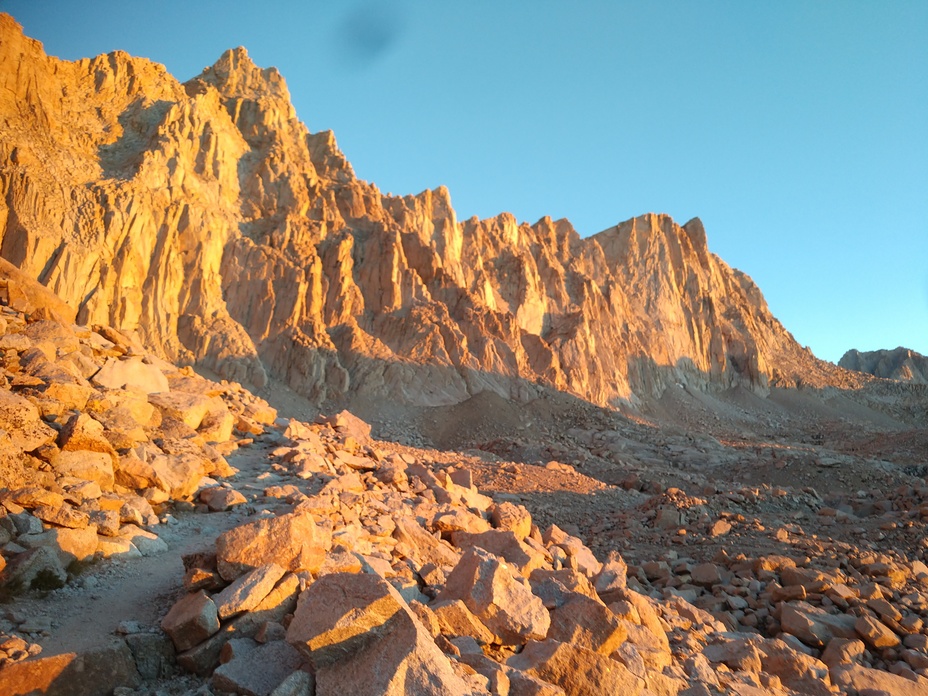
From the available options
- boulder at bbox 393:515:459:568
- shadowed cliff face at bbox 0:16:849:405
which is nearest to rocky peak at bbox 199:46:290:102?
shadowed cliff face at bbox 0:16:849:405

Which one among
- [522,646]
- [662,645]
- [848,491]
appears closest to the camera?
[522,646]

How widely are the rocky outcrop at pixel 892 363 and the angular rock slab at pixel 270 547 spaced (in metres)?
110

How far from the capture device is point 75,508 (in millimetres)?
5453

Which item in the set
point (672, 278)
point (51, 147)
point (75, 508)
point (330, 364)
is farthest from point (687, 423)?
point (75, 508)

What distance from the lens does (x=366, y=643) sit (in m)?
3.55

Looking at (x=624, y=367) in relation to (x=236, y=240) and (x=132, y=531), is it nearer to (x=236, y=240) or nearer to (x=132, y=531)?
(x=236, y=240)

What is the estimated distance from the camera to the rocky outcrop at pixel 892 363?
318 ft

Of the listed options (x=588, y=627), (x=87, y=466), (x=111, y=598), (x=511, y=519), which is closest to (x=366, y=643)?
(x=588, y=627)

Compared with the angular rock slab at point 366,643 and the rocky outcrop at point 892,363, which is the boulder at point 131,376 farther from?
the rocky outcrop at point 892,363

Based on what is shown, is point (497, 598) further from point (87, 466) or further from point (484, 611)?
point (87, 466)

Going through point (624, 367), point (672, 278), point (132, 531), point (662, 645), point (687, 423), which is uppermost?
point (672, 278)

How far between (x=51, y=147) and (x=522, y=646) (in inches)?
1308

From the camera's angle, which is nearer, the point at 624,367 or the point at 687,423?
the point at 687,423

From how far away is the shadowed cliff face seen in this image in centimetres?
2758
